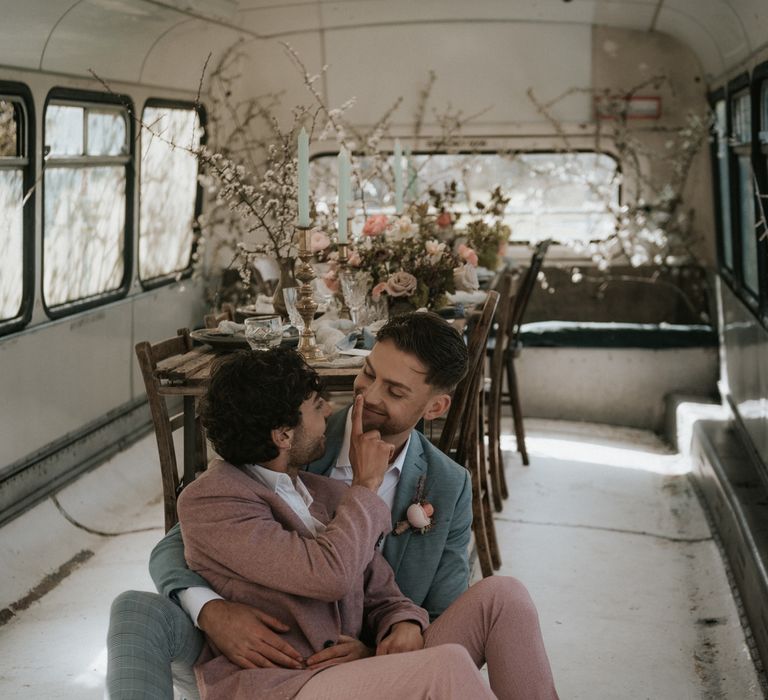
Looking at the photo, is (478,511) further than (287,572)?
Yes

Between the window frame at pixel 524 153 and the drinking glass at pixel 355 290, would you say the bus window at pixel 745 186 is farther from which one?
the drinking glass at pixel 355 290

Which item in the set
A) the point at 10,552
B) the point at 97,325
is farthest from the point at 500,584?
the point at 97,325

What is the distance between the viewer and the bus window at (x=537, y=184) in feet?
27.0

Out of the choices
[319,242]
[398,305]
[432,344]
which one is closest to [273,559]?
[432,344]

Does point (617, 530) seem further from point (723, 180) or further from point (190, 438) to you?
point (723, 180)

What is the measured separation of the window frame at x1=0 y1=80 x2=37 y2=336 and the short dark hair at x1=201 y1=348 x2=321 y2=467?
112 inches

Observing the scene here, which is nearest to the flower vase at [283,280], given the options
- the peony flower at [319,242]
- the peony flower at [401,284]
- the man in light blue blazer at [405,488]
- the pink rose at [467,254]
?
the peony flower at [319,242]

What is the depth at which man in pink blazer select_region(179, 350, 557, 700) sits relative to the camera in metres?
2.09

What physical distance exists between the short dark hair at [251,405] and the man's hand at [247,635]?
0.94ft

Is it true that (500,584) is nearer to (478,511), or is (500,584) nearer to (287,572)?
(287,572)

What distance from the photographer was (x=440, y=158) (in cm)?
830

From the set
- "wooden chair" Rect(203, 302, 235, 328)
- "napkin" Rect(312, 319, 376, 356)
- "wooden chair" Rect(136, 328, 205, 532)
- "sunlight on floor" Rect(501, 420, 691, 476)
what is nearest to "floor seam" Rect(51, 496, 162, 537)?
"wooden chair" Rect(203, 302, 235, 328)

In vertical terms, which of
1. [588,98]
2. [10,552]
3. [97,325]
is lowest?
[10,552]

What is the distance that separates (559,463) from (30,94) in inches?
135
